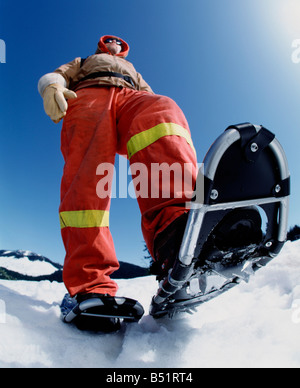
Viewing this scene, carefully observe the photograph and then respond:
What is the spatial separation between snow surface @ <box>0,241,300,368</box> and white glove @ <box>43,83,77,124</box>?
3.29 feet

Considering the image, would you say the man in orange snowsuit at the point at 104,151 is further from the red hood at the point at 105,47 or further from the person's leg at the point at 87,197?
the red hood at the point at 105,47

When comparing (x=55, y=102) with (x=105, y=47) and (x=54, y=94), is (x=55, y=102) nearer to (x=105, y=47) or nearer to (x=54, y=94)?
(x=54, y=94)

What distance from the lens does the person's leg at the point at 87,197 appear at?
4.13 feet

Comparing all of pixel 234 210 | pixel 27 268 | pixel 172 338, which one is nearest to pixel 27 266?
pixel 27 268

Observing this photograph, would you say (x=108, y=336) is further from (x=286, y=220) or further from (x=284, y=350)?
(x=286, y=220)

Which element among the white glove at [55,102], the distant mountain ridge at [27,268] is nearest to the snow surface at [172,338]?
the white glove at [55,102]

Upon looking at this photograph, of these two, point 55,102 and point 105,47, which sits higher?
point 105,47

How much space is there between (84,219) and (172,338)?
0.67m

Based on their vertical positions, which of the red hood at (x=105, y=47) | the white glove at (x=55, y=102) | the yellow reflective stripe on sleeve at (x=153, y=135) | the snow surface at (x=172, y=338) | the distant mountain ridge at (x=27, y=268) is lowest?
the distant mountain ridge at (x=27, y=268)

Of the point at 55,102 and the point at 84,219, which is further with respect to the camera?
the point at 55,102

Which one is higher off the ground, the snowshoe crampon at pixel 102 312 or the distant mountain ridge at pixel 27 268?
the snowshoe crampon at pixel 102 312

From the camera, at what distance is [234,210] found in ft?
2.94

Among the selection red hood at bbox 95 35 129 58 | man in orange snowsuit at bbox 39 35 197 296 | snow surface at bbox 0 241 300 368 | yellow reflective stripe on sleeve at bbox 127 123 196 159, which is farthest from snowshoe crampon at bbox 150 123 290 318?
red hood at bbox 95 35 129 58
